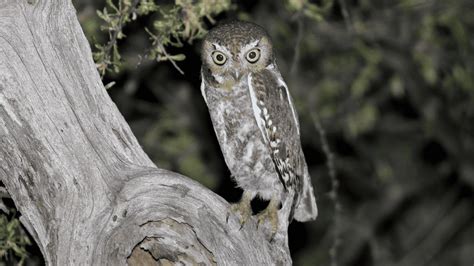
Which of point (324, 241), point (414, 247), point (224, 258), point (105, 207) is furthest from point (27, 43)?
point (414, 247)

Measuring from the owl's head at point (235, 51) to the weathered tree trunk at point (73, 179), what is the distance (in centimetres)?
89

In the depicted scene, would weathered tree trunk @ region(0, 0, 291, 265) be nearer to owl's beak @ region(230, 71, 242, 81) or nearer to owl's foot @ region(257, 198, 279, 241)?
owl's foot @ region(257, 198, 279, 241)

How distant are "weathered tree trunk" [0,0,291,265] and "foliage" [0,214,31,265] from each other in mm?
604

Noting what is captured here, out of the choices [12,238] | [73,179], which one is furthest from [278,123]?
[12,238]

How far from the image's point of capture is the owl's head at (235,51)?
390 cm

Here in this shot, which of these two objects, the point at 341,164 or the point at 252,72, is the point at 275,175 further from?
the point at 341,164

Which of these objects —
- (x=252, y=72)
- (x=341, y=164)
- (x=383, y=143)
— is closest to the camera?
(x=252, y=72)

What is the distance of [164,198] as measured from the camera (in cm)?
314

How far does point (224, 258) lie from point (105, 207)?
534 millimetres

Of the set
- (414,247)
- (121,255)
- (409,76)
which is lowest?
(414,247)

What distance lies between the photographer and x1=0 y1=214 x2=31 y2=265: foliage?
3812 mm

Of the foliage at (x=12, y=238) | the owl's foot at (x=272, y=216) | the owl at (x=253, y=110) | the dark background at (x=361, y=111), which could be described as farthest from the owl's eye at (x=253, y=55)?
the foliage at (x=12, y=238)

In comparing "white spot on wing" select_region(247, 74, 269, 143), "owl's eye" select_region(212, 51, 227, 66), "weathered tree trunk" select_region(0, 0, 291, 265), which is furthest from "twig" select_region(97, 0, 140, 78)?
"white spot on wing" select_region(247, 74, 269, 143)

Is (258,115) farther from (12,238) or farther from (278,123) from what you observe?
(12,238)
